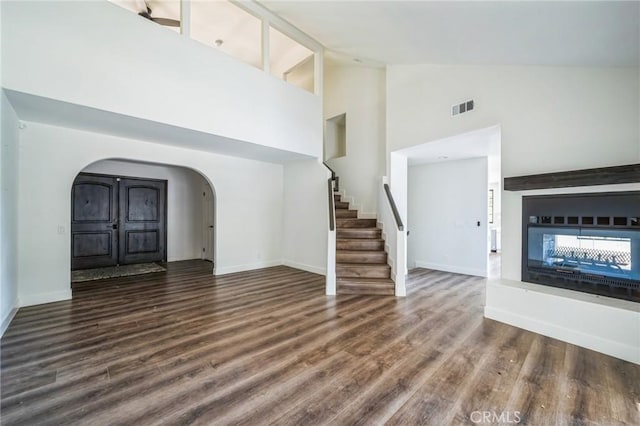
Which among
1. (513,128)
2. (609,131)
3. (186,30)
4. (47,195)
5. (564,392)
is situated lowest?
(564,392)

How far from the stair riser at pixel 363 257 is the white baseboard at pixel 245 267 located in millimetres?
2108

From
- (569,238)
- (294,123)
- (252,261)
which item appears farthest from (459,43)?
(252,261)

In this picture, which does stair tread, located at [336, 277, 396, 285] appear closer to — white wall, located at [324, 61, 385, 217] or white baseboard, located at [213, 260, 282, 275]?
white wall, located at [324, 61, 385, 217]

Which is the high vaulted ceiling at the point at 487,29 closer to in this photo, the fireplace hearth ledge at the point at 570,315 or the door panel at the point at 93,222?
the fireplace hearth ledge at the point at 570,315

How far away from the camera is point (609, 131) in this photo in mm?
2738

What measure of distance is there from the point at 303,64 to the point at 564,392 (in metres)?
6.96

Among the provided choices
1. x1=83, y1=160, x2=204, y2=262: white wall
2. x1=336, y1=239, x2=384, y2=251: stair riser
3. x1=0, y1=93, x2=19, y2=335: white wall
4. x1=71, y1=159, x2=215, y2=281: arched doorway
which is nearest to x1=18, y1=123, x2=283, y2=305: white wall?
x1=0, y1=93, x2=19, y2=335: white wall

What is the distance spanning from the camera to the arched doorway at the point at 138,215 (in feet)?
19.7

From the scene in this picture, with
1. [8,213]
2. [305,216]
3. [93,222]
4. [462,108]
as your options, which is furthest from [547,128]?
[93,222]

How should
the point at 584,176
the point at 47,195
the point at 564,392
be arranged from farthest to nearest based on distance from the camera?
the point at 47,195 → the point at 584,176 → the point at 564,392

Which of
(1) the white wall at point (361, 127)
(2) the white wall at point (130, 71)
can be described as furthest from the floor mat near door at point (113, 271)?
(1) the white wall at point (361, 127)

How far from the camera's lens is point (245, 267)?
19.6 feet

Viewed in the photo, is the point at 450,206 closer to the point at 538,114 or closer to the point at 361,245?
the point at 361,245

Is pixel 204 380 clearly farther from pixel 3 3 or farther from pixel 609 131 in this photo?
pixel 609 131
